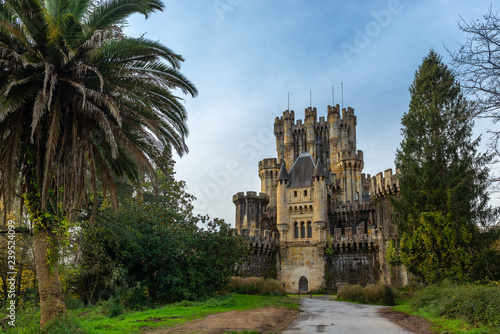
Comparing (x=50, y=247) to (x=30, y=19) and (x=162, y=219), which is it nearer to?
(x=30, y=19)

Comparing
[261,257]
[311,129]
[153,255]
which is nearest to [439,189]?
Answer: [153,255]

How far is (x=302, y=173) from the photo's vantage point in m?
50.1

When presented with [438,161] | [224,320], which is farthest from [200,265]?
[438,161]

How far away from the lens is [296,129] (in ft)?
223

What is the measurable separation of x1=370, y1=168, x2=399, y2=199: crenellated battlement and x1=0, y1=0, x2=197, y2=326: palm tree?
2844 centimetres

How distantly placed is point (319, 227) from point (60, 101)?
1416 inches

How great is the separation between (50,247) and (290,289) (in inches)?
1369

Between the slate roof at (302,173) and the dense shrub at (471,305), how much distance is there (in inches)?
1174

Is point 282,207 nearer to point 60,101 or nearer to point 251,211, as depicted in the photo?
point 251,211

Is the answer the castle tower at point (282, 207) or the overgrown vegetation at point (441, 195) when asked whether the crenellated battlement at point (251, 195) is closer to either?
the castle tower at point (282, 207)

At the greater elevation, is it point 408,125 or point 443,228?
point 408,125

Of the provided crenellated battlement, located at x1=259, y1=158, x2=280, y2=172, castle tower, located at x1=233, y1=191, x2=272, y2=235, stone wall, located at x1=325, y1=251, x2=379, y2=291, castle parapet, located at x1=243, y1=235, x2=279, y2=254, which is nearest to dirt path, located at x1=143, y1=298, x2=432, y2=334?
stone wall, located at x1=325, y1=251, x2=379, y2=291

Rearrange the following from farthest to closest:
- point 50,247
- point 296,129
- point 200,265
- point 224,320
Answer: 1. point 296,129
2. point 200,265
3. point 224,320
4. point 50,247

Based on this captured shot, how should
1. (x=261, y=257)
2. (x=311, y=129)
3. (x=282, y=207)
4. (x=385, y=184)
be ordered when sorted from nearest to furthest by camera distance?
(x=385, y=184)
(x=261, y=257)
(x=282, y=207)
(x=311, y=129)
